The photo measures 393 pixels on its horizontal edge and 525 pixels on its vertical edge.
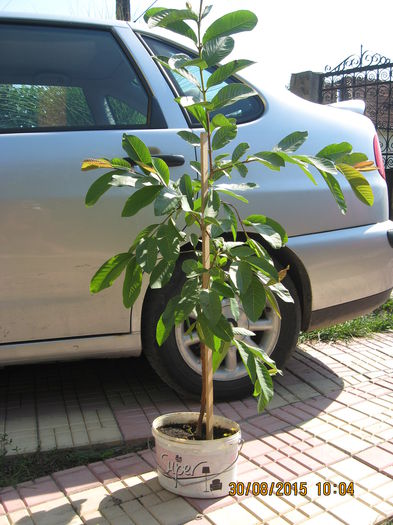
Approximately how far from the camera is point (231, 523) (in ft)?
6.84

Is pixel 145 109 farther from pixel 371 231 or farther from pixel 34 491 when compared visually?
pixel 34 491

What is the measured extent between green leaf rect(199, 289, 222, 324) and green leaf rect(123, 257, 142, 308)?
288 mm

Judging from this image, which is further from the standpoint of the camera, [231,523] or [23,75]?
[23,75]

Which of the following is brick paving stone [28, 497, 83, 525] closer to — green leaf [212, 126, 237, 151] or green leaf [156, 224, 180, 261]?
green leaf [156, 224, 180, 261]

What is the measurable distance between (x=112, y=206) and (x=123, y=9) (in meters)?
9.60

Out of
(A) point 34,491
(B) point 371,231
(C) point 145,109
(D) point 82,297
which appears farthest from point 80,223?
(B) point 371,231

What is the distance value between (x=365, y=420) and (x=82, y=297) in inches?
56.4

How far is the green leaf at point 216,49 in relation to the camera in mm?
1976

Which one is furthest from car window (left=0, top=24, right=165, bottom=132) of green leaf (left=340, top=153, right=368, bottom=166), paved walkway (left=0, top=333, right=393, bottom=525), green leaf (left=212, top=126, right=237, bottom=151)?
paved walkway (left=0, top=333, right=393, bottom=525)

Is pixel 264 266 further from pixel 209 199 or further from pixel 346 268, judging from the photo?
pixel 346 268

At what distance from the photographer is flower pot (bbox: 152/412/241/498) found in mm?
2162

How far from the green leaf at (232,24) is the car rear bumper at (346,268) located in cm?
130

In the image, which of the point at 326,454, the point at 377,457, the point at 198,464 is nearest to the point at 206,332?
the point at 198,464

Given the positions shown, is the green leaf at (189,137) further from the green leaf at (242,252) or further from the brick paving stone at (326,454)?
the brick paving stone at (326,454)
